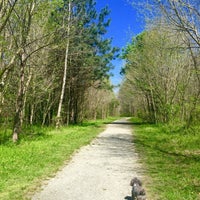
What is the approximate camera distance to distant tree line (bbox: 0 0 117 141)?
13.1 meters

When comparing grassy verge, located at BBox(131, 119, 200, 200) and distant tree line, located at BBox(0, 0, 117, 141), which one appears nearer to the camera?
grassy verge, located at BBox(131, 119, 200, 200)

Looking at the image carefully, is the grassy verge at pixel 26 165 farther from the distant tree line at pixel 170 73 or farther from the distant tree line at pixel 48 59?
the distant tree line at pixel 170 73

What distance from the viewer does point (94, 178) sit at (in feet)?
24.6

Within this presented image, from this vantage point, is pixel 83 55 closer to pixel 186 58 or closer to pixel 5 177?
pixel 186 58

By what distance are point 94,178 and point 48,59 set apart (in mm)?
15820

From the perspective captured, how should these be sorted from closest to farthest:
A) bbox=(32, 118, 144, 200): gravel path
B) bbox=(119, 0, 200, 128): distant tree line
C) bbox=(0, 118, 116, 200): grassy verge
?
bbox=(32, 118, 144, 200): gravel path < bbox=(0, 118, 116, 200): grassy verge < bbox=(119, 0, 200, 128): distant tree line

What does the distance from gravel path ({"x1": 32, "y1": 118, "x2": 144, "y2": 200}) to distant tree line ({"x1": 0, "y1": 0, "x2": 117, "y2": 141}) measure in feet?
17.3

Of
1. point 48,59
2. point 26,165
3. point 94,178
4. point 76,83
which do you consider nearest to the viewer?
point 94,178

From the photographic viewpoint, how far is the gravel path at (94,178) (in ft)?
19.9

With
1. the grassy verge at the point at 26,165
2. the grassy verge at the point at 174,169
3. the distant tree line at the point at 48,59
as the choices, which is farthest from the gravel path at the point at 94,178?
the distant tree line at the point at 48,59

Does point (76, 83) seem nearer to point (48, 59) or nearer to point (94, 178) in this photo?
point (48, 59)

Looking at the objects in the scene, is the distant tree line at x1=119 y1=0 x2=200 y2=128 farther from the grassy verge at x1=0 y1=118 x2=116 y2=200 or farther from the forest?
the grassy verge at x1=0 y1=118 x2=116 y2=200

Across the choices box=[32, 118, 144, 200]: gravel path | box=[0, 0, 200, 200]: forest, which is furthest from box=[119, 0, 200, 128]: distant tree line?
box=[32, 118, 144, 200]: gravel path

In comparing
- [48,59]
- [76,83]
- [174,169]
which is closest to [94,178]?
[174,169]
